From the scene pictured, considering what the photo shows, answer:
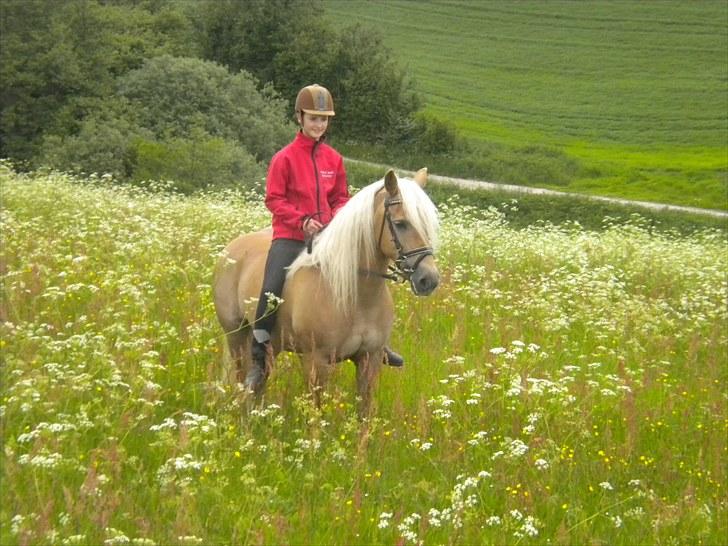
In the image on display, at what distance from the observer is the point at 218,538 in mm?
4465

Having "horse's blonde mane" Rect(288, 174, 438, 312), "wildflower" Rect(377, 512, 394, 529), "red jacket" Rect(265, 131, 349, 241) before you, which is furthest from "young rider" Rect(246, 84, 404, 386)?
"wildflower" Rect(377, 512, 394, 529)

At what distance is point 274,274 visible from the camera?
6.71 meters

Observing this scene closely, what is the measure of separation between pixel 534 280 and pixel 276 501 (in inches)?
289

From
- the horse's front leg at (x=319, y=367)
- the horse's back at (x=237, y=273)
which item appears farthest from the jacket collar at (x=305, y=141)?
the horse's front leg at (x=319, y=367)

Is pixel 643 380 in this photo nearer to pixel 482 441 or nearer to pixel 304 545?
pixel 482 441

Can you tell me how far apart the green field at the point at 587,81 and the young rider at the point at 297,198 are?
1503 inches

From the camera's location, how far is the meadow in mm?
4520

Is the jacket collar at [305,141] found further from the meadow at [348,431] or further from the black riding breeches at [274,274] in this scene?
the meadow at [348,431]

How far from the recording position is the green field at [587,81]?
51375 mm

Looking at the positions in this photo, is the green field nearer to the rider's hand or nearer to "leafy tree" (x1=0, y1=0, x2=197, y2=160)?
"leafy tree" (x1=0, y1=0, x2=197, y2=160)

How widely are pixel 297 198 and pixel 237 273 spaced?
98 cm

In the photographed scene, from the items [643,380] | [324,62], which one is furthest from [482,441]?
[324,62]

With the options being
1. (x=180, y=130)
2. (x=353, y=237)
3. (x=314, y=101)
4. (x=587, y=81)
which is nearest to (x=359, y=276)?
(x=353, y=237)

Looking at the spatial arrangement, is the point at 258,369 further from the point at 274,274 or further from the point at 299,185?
the point at 299,185
